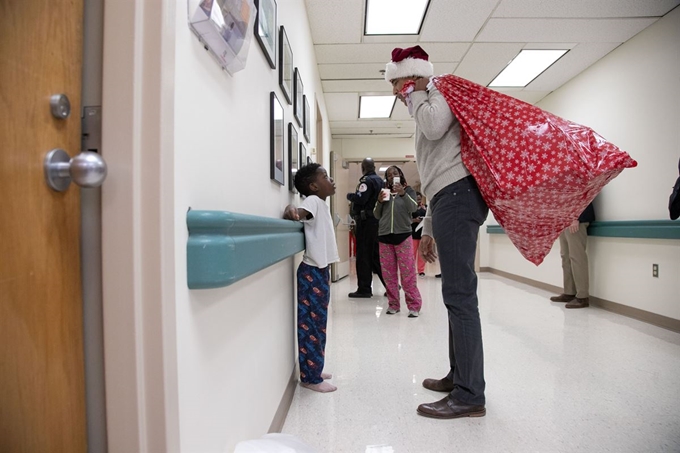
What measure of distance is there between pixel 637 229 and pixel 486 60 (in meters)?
2.28

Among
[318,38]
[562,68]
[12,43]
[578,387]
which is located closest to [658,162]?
[562,68]

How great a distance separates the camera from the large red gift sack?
1.27 metres

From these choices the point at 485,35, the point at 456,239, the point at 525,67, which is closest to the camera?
the point at 456,239

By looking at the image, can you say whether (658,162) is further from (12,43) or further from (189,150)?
(12,43)

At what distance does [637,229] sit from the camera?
3178mm

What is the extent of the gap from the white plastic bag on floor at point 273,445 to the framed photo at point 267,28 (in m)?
1.21

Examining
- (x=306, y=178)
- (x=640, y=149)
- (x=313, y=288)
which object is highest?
(x=640, y=149)

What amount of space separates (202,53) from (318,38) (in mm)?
3199

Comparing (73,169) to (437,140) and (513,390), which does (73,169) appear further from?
(513,390)

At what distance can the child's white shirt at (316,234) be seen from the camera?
167cm

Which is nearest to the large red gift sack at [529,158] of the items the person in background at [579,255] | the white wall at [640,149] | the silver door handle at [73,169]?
the silver door handle at [73,169]

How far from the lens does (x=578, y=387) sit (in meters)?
1.77

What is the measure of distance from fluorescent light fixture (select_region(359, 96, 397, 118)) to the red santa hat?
12.0 feet

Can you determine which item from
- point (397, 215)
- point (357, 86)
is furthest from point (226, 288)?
point (357, 86)
